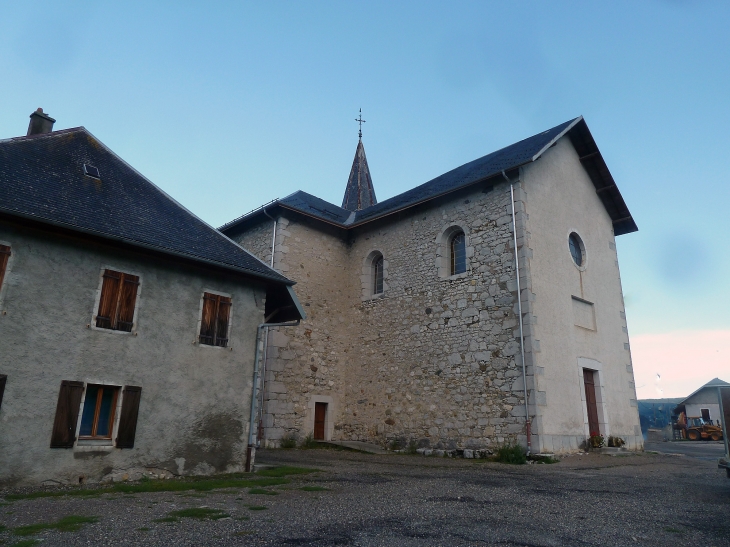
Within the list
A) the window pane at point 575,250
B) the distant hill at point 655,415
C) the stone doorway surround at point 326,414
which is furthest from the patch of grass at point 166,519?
the distant hill at point 655,415

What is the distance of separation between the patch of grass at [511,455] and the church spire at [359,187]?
664 inches

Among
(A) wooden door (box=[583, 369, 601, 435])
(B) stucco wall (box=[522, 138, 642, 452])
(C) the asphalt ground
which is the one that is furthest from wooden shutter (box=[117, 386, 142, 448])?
(C) the asphalt ground

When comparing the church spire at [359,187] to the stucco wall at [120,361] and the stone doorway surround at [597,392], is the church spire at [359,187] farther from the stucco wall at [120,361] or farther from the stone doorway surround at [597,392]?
the stucco wall at [120,361]

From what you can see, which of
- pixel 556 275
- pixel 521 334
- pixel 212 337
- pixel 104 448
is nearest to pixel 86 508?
pixel 104 448

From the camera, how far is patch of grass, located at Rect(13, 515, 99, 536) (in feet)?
14.0

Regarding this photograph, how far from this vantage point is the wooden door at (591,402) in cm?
1284

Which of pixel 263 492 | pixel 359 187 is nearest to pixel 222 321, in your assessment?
pixel 263 492

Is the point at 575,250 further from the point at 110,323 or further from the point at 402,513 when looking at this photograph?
the point at 110,323

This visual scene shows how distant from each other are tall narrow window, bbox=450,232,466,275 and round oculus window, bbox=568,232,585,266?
298 cm

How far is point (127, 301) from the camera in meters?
8.08

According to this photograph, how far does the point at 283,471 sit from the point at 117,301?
3786 mm

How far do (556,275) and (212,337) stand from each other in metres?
8.37

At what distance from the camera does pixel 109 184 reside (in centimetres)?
916

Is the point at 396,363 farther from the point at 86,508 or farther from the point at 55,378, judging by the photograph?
the point at 86,508
